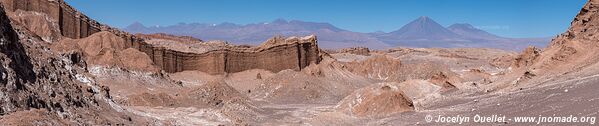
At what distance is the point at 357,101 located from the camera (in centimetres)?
2562

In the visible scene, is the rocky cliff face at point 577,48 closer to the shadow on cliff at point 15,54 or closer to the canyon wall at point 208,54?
the shadow on cliff at point 15,54

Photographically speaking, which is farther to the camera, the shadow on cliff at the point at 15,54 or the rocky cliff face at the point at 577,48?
Answer: the rocky cliff face at the point at 577,48

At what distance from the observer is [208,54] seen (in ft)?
170

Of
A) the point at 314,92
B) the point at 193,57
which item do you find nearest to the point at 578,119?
the point at 314,92

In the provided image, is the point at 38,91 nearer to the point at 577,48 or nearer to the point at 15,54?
the point at 15,54

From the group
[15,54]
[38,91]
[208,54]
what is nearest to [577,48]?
[38,91]

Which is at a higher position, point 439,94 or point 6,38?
point 6,38

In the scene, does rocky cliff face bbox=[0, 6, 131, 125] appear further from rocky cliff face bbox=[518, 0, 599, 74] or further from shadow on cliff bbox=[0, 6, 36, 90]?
rocky cliff face bbox=[518, 0, 599, 74]

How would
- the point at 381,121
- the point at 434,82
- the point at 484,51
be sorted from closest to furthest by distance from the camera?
1. the point at 381,121
2. the point at 434,82
3. the point at 484,51

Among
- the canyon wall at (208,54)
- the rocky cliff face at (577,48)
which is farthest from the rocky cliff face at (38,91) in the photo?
the canyon wall at (208,54)

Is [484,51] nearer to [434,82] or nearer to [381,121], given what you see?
[434,82]

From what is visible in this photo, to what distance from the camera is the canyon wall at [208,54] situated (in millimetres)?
43344

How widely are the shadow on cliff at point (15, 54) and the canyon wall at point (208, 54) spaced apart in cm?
2916

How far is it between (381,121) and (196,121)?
629 cm
